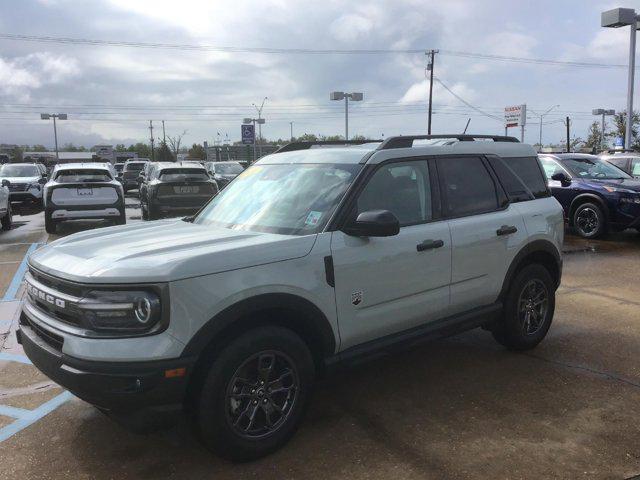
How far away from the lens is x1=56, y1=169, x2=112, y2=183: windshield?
40.7 ft

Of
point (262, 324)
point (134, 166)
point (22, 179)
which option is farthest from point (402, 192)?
point (134, 166)

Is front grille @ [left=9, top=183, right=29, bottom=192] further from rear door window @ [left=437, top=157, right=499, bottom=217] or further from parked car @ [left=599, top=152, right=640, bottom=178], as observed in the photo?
rear door window @ [left=437, top=157, right=499, bottom=217]

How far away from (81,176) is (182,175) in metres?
2.30

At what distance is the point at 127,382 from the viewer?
9.00ft

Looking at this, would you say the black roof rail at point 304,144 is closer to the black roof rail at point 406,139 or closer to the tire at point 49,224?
the black roof rail at point 406,139

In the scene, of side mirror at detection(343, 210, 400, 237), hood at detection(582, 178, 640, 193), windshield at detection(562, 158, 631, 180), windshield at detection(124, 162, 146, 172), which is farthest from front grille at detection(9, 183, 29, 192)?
side mirror at detection(343, 210, 400, 237)

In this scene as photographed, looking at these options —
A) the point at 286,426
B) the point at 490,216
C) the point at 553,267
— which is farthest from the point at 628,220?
the point at 286,426

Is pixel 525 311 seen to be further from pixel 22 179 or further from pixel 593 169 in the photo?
pixel 22 179

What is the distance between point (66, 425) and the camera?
3.72m

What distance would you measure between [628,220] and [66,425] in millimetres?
10823

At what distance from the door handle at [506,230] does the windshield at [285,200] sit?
1436 millimetres

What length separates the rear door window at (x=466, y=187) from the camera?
4262 mm

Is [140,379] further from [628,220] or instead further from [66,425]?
[628,220]

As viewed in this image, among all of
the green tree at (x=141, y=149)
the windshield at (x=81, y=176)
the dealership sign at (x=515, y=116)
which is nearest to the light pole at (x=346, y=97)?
the dealership sign at (x=515, y=116)
